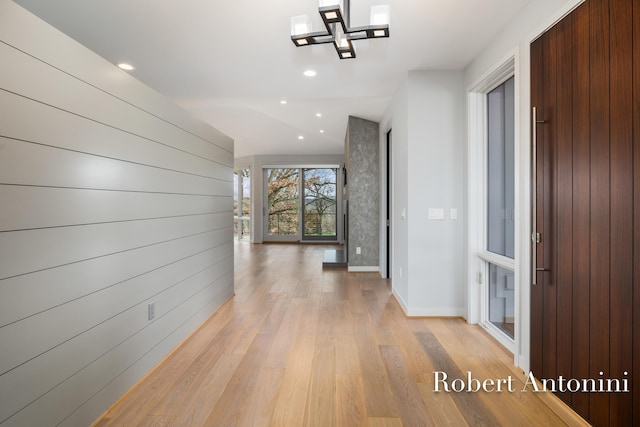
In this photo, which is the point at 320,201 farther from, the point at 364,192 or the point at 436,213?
the point at 436,213

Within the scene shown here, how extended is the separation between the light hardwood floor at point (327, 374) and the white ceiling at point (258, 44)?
250 centimetres

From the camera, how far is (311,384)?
7.60 feet

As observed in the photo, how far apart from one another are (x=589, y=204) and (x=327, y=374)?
72.8 inches

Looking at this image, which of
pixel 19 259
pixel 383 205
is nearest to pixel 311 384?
pixel 19 259

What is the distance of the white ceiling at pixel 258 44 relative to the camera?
97.6 inches

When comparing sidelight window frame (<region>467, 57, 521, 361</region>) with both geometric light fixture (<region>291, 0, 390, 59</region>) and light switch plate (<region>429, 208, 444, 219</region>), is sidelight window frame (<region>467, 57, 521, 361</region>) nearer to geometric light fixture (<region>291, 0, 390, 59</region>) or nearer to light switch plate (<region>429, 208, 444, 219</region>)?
light switch plate (<region>429, 208, 444, 219</region>)

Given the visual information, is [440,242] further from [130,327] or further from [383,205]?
[130,327]

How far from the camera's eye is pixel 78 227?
1788 millimetres

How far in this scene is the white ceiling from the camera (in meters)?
2.48

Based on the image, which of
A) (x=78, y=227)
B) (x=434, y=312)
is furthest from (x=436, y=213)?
(x=78, y=227)

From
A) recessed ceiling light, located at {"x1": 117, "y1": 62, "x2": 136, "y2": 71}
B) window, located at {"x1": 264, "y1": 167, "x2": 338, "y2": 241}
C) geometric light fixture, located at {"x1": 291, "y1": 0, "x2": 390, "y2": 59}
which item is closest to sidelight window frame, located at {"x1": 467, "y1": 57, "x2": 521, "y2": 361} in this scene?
geometric light fixture, located at {"x1": 291, "y1": 0, "x2": 390, "y2": 59}

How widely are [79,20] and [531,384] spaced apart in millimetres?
4014

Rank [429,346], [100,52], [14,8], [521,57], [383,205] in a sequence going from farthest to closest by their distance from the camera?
[383,205] < [100,52] < [429,346] < [521,57] < [14,8]

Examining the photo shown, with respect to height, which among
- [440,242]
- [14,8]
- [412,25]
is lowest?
[440,242]
